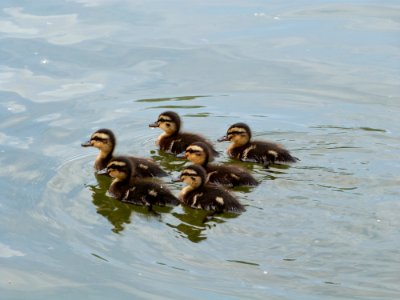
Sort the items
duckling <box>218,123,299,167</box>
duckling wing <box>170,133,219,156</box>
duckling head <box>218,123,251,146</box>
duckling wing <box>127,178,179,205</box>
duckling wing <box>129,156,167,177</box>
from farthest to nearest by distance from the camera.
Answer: duckling wing <box>170,133,219,156</box> < duckling head <box>218,123,251,146</box> < duckling <box>218,123,299,167</box> < duckling wing <box>129,156,167,177</box> < duckling wing <box>127,178,179,205</box>

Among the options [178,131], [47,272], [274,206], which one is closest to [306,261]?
[274,206]

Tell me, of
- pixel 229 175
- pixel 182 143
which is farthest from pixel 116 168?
pixel 182 143

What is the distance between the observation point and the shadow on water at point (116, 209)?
20.5 ft

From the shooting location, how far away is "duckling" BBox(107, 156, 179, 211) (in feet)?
21.3

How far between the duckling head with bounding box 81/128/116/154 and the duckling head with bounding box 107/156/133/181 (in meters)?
0.33

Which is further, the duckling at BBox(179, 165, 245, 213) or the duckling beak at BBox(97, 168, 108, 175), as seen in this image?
the duckling beak at BBox(97, 168, 108, 175)

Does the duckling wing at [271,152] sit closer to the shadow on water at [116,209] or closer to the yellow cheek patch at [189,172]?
the yellow cheek patch at [189,172]

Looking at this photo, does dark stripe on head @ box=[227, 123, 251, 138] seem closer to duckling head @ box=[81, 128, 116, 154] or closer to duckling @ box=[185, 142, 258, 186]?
duckling @ box=[185, 142, 258, 186]

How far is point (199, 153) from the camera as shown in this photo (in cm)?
695

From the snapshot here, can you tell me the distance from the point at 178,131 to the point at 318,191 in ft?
4.74

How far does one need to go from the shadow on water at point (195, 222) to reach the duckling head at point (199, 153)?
0.56 m

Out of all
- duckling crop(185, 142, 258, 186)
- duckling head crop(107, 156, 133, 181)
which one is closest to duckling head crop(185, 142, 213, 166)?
duckling crop(185, 142, 258, 186)

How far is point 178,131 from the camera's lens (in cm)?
757

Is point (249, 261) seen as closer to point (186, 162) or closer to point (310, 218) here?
point (310, 218)
